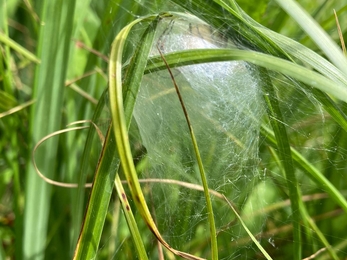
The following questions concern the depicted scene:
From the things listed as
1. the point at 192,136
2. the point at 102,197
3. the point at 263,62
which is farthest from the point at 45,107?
the point at 263,62

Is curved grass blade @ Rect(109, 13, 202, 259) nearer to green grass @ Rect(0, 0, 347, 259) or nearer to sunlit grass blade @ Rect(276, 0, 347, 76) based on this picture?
green grass @ Rect(0, 0, 347, 259)

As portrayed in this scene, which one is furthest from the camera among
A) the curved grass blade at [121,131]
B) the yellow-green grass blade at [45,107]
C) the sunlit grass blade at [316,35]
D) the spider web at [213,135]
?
the yellow-green grass blade at [45,107]

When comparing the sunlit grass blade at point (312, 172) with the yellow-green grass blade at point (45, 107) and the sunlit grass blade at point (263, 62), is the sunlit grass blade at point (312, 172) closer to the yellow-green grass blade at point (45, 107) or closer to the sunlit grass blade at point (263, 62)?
the sunlit grass blade at point (263, 62)

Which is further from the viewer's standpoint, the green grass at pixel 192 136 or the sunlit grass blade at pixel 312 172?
Answer: the sunlit grass blade at pixel 312 172

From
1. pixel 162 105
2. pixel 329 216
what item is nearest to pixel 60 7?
pixel 162 105

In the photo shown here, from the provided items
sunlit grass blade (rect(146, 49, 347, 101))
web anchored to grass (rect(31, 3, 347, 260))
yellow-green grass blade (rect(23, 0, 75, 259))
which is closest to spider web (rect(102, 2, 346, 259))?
web anchored to grass (rect(31, 3, 347, 260))

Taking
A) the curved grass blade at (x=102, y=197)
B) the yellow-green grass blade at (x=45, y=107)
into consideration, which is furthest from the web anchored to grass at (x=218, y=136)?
the yellow-green grass blade at (x=45, y=107)

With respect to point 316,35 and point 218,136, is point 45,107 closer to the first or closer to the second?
point 218,136

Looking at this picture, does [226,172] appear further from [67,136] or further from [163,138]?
[67,136]
